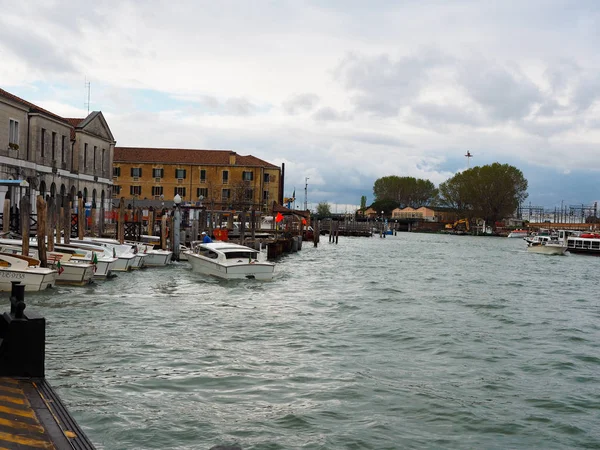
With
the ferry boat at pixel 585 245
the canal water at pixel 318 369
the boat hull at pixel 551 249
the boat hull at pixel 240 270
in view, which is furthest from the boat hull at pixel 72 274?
the ferry boat at pixel 585 245

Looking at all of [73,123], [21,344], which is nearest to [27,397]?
[21,344]

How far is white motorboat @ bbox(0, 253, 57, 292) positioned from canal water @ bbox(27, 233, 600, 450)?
665 mm

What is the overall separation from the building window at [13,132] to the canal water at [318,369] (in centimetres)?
2142

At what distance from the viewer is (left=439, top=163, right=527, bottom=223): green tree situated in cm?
14300

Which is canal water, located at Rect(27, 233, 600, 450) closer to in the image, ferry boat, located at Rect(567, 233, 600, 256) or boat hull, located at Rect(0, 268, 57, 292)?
boat hull, located at Rect(0, 268, 57, 292)

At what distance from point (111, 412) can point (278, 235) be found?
50299 millimetres

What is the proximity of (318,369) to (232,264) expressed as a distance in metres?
16.4

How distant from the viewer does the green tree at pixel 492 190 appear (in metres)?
143

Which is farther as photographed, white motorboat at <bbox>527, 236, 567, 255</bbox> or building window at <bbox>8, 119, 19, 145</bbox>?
white motorboat at <bbox>527, 236, 567, 255</bbox>

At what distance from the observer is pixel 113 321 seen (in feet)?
58.0

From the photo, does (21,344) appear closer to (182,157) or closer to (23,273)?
(23,273)

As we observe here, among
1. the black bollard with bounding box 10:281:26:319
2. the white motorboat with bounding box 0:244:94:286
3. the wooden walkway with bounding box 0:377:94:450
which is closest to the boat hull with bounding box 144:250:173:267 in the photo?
the white motorboat with bounding box 0:244:94:286

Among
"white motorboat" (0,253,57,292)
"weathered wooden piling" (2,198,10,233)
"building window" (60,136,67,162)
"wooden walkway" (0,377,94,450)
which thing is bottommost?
"wooden walkway" (0,377,94,450)

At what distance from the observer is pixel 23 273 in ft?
71.1
